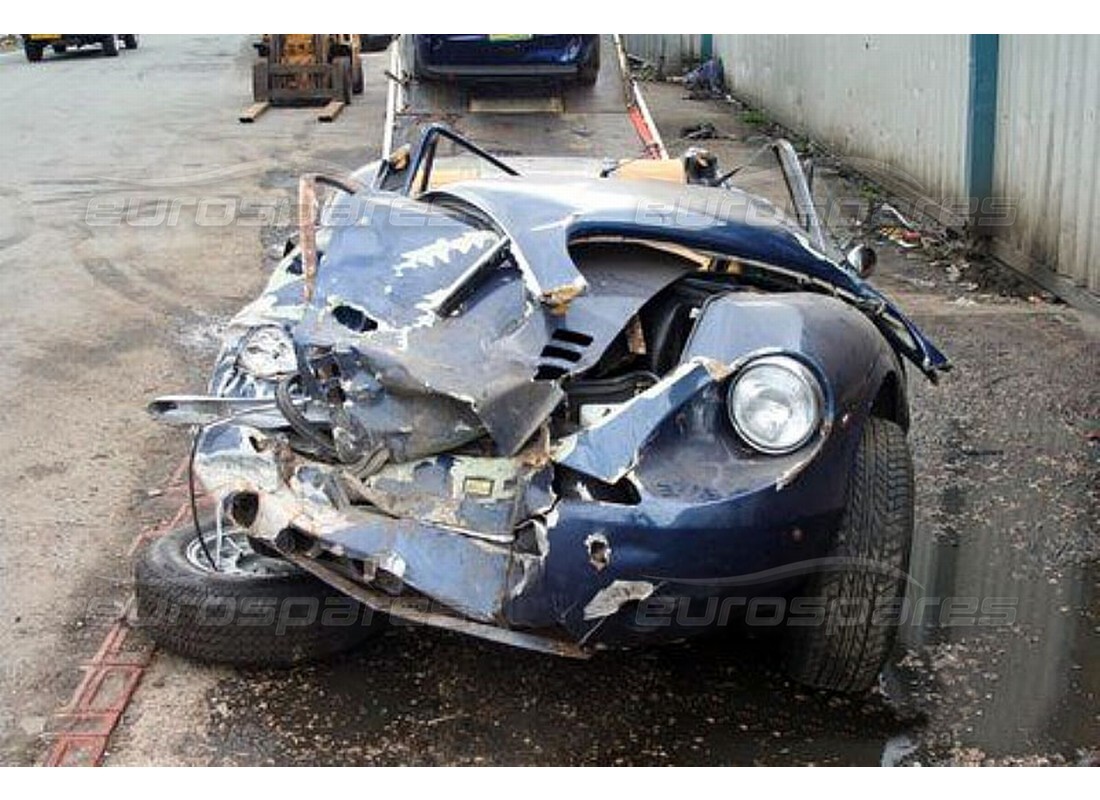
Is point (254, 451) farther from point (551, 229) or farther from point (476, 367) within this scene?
point (551, 229)

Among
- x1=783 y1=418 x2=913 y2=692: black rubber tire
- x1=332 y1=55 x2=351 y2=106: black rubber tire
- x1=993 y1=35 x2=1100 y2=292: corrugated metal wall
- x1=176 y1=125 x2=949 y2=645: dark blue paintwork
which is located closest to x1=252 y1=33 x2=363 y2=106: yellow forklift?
x1=332 y1=55 x2=351 y2=106: black rubber tire

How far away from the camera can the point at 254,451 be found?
4023mm

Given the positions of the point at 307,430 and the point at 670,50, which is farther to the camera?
the point at 670,50

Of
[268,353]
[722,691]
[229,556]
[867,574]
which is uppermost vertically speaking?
[268,353]

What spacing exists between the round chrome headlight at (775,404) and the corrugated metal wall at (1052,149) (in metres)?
5.50

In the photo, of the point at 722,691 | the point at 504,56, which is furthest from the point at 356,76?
the point at 722,691

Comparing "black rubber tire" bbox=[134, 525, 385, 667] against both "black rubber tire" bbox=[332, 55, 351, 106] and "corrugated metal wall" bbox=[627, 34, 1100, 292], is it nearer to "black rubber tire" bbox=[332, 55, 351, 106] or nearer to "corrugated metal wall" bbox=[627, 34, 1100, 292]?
"corrugated metal wall" bbox=[627, 34, 1100, 292]

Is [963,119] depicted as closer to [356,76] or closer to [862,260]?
[862,260]

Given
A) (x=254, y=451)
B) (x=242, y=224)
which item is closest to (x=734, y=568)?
(x=254, y=451)

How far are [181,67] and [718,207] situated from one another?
22230 mm

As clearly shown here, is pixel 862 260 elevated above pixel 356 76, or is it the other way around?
pixel 862 260

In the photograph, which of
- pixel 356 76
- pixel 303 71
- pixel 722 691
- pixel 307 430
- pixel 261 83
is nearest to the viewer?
pixel 307 430

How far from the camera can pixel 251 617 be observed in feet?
13.7

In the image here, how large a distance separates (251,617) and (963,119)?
782cm
